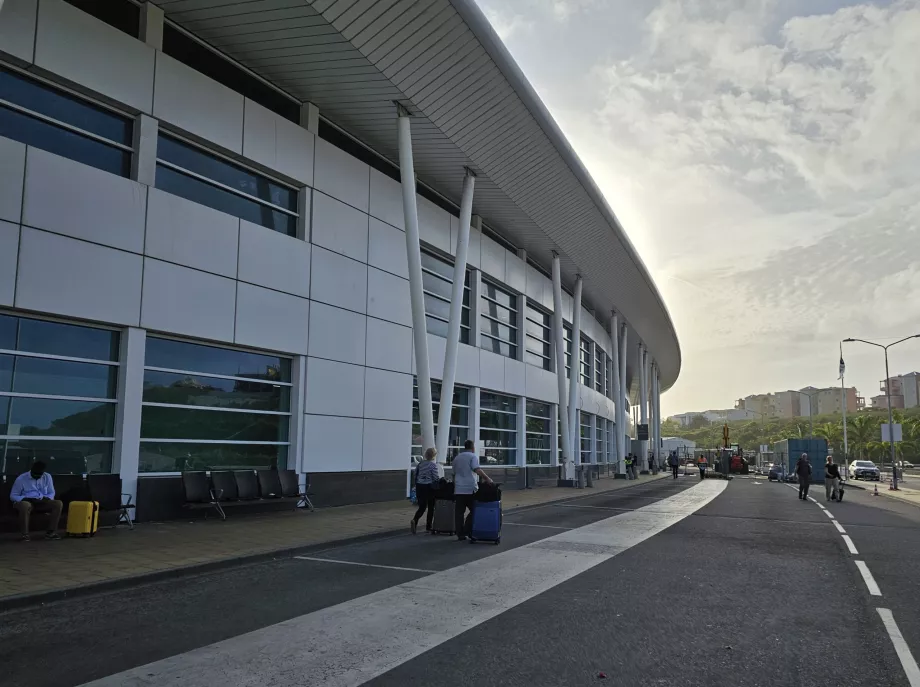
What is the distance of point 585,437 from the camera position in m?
40.9

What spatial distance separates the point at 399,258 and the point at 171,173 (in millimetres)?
7793

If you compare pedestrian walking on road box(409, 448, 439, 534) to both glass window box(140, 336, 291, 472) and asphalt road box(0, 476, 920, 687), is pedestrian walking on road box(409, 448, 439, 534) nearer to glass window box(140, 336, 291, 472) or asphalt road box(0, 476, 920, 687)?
asphalt road box(0, 476, 920, 687)

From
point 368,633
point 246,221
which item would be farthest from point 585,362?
point 368,633

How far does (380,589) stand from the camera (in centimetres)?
805

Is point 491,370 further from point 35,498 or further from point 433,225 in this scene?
point 35,498

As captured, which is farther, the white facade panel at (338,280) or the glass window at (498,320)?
the glass window at (498,320)

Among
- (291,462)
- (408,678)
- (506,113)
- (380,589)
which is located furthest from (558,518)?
(408,678)

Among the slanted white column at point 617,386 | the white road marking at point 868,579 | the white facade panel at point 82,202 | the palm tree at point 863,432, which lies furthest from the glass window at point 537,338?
the palm tree at point 863,432

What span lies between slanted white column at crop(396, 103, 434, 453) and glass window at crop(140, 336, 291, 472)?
3443 mm

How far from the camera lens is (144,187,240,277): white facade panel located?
1393cm

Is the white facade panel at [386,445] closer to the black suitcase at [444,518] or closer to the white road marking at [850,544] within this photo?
the black suitcase at [444,518]

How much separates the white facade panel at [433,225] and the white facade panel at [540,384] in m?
8.29

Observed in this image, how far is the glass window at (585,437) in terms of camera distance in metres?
40.4

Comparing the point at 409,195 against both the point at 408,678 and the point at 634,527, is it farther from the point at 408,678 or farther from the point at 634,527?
the point at 408,678
